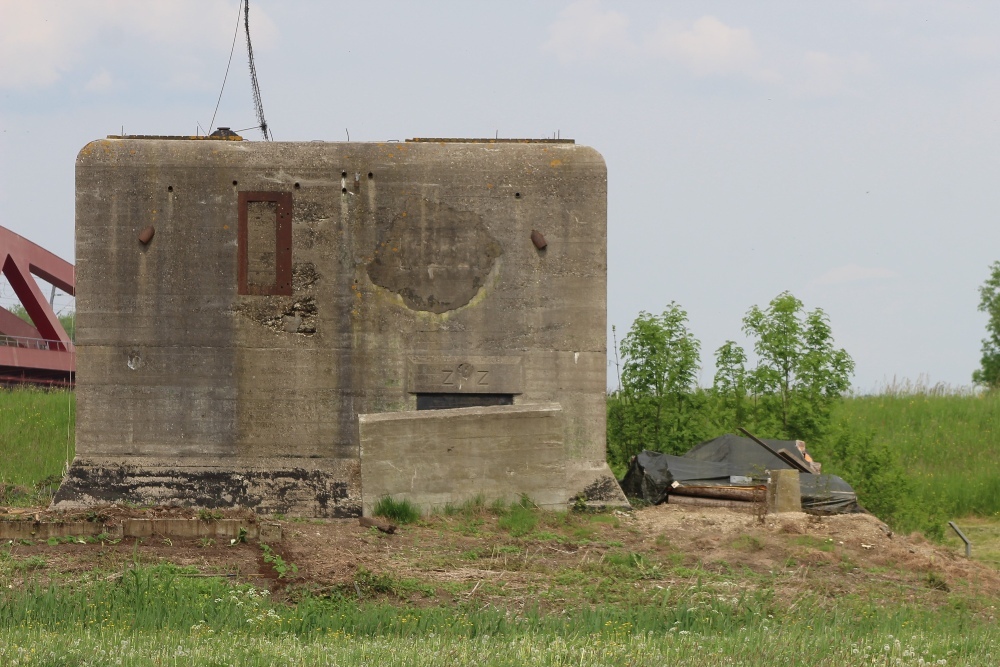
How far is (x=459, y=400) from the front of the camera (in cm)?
1585

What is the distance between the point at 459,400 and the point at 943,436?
15.7 metres

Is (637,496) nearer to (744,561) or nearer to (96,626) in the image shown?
(744,561)

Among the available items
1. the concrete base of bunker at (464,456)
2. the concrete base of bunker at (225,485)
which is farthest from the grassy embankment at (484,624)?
the concrete base of bunker at (225,485)

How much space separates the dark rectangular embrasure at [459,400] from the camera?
15.8 meters

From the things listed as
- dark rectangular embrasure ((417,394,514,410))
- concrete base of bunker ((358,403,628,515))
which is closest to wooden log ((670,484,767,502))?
concrete base of bunker ((358,403,628,515))

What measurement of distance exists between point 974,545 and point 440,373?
977 centimetres

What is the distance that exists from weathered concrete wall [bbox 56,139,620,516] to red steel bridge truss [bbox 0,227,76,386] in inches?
783

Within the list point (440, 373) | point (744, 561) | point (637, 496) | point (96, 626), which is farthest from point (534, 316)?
point (96, 626)

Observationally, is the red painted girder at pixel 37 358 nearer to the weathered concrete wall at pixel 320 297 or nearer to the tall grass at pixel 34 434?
the tall grass at pixel 34 434

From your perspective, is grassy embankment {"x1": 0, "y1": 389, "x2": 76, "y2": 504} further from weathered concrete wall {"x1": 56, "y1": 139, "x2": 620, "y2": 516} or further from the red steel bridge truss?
the red steel bridge truss

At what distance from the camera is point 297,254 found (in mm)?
15930

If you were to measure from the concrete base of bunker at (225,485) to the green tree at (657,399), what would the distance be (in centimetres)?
638

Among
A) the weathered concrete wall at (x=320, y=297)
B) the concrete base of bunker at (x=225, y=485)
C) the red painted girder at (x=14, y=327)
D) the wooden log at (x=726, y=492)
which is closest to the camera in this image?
the concrete base of bunker at (x=225, y=485)

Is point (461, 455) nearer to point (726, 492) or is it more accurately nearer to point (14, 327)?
point (726, 492)
